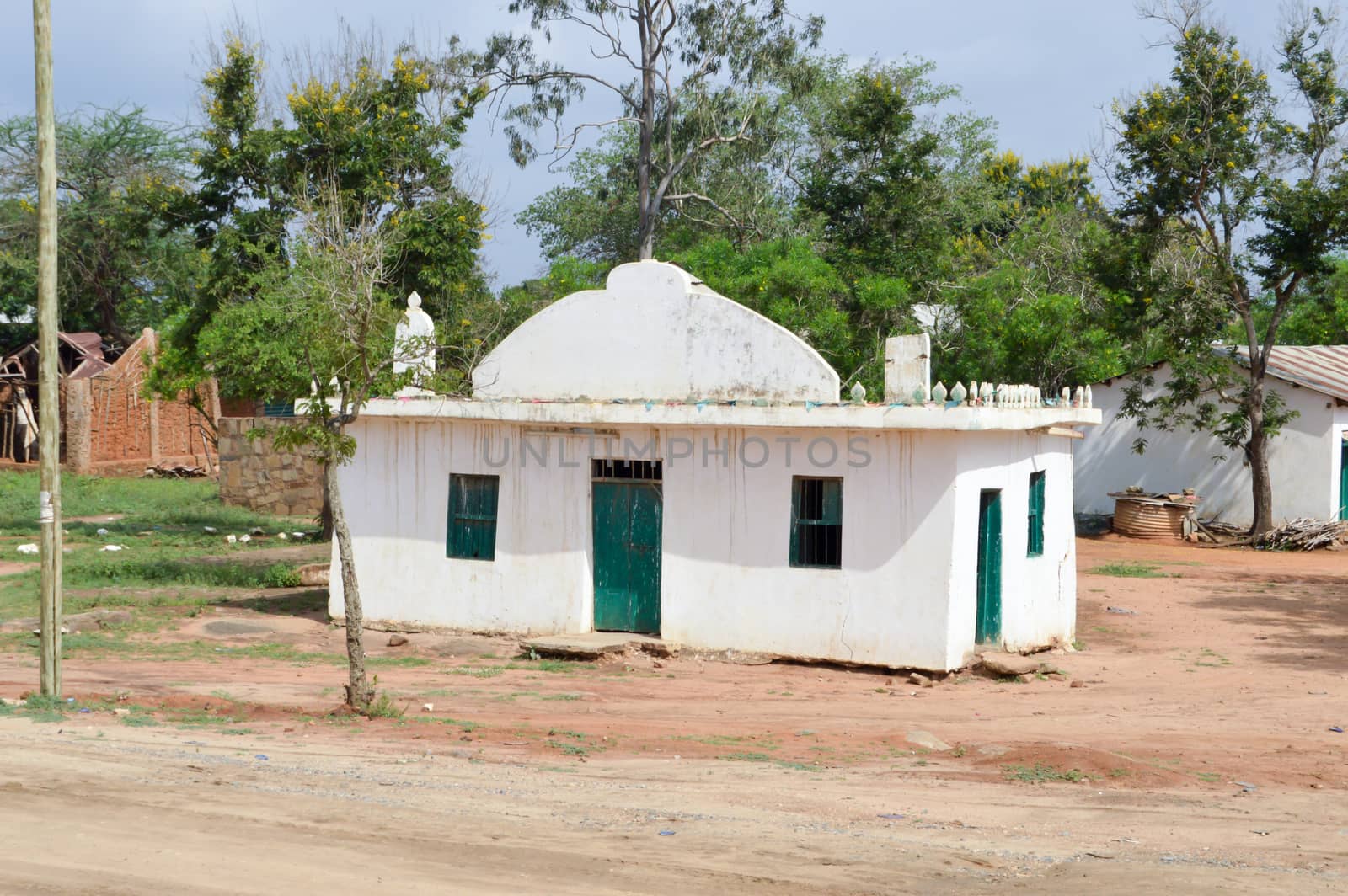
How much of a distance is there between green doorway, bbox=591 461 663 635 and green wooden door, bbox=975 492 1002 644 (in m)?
→ 3.64

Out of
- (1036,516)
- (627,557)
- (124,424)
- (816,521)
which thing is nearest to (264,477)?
(124,424)

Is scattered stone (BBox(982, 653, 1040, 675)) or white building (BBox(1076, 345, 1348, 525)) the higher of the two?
white building (BBox(1076, 345, 1348, 525))

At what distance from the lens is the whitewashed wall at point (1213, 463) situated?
91.0 ft

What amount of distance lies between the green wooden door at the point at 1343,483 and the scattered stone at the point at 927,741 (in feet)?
68.3

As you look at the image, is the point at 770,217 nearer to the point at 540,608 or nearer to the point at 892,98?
the point at 892,98

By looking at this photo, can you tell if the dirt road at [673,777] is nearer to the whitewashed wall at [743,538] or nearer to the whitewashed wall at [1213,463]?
the whitewashed wall at [743,538]

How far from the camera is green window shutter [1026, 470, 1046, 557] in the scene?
15601mm

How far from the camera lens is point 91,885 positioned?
21.2 ft

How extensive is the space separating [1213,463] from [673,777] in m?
23.0

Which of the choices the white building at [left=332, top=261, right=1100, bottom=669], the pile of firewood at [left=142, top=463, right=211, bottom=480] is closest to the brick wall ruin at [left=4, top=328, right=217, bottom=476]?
the pile of firewood at [left=142, top=463, right=211, bottom=480]

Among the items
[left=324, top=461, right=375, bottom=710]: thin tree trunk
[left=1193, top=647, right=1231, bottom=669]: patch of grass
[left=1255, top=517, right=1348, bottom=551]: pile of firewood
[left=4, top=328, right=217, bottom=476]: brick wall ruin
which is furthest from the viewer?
[left=4, top=328, right=217, bottom=476]: brick wall ruin

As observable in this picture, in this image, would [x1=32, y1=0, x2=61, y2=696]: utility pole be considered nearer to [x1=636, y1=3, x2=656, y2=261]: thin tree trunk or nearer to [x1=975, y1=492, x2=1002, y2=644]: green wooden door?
[x1=975, y1=492, x2=1002, y2=644]: green wooden door

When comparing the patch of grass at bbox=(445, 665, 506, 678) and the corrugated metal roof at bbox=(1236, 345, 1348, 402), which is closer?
the patch of grass at bbox=(445, 665, 506, 678)

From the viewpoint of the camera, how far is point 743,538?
48.6 feet
